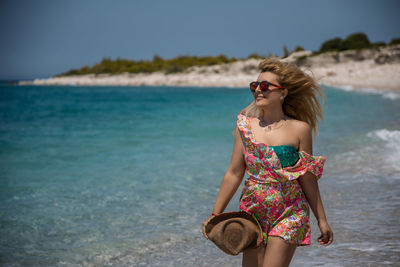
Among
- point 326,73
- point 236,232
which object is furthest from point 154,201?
point 326,73

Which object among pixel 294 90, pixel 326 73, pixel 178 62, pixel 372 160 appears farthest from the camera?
pixel 178 62

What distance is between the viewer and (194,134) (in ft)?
46.0

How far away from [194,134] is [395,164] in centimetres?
749

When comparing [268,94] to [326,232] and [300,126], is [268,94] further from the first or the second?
[326,232]

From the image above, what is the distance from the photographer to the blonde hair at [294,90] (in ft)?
7.98

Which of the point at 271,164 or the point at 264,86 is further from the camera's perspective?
the point at 264,86

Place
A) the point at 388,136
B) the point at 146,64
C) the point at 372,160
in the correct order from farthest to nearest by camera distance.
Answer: the point at 146,64
the point at 388,136
the point at 372,160

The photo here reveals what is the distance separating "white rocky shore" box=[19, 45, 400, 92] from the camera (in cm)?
4070

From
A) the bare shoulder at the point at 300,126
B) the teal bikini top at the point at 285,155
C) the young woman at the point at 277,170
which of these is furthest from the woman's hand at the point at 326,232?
the bare shoulder at the point at 300,126

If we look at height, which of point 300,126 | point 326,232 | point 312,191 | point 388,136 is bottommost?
point 388,136

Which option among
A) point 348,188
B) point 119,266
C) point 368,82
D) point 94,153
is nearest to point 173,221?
point 119,266

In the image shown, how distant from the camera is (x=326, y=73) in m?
47.3

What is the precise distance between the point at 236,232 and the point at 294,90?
933 millimetres

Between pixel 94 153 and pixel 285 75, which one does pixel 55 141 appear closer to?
pixel 94 153
